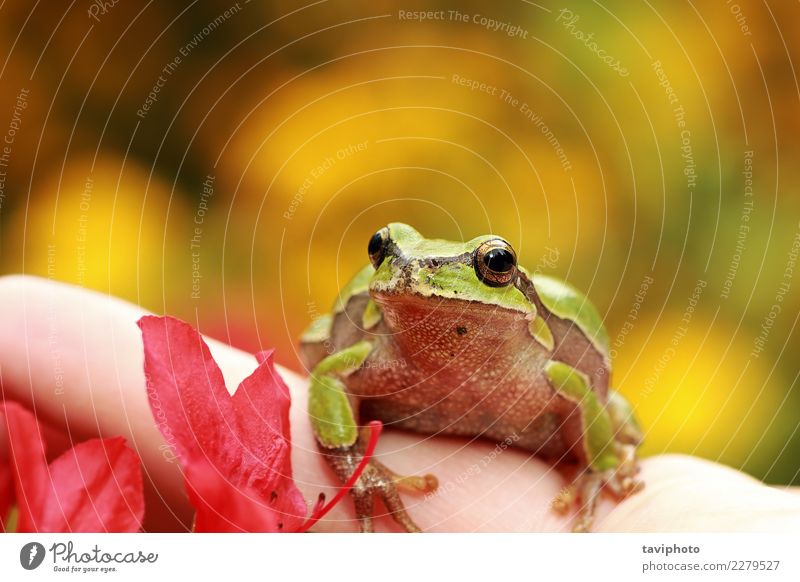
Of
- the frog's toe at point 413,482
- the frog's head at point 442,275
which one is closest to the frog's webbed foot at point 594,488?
the frog's toe at point 413,482

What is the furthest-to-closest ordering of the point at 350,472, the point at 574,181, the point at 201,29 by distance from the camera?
the point at 574,181
the point at 201,29
the point at 350,472

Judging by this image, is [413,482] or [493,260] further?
[413,482]

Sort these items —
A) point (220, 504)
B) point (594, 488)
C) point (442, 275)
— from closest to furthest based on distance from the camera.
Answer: point (220, 504) → point (442, 275) → point (594, 488)

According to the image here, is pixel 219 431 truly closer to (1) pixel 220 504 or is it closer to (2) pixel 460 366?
(1) pixel 220 504

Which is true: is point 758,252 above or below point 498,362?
above

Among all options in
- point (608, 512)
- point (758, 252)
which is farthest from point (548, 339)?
point (758, 252)

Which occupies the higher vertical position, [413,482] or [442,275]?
[442,275]

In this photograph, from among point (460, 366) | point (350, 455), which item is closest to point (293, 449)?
point (350, 455)

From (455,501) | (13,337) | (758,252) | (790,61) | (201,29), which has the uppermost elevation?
(790,61)

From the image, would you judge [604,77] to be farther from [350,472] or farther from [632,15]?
[350,472]
